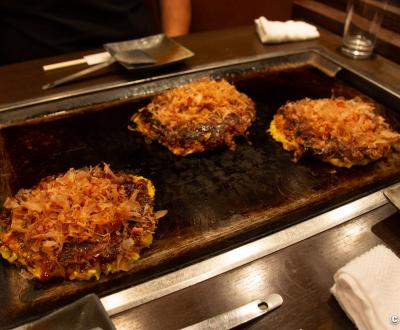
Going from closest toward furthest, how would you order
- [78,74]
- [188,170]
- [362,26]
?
1. [188,170]
2. [78,74]
3. [362,26]

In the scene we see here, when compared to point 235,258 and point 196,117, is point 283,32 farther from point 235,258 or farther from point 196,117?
point 235,258

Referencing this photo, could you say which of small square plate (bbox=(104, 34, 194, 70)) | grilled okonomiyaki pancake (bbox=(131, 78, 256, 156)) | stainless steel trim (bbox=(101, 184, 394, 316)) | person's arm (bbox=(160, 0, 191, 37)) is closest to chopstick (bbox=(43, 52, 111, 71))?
small square plate (bbox=(104, 34, 194, 70))

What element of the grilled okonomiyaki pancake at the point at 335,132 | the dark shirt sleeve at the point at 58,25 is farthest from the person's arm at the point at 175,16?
the grilled okonomiyaki pancake at the point at 335,132

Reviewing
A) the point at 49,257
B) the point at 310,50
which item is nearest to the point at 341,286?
the point at 49,257

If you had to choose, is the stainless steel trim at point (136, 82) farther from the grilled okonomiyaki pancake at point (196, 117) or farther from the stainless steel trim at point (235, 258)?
the stainless steel trim at point (235, 258)

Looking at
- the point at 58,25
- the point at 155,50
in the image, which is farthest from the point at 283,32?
the point at 58,25

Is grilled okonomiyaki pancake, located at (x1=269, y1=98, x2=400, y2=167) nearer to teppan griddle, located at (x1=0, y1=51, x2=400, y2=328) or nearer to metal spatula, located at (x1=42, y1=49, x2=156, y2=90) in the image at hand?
teppan griddle, located at (x1=0, y1=51, x2=400, y2=328)
